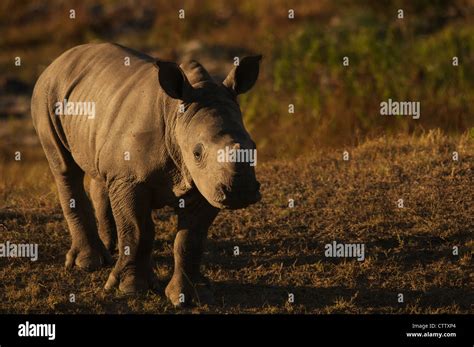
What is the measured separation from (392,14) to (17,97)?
993 cm

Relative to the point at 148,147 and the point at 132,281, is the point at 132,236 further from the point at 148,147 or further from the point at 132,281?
the point at 148,147

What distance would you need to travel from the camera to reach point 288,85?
1920 centimetres

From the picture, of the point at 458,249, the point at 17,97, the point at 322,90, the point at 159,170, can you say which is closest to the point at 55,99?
the point at 159,170

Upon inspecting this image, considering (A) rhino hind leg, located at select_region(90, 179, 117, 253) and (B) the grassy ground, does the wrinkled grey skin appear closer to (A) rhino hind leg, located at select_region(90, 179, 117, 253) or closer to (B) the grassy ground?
(A) rhino hind leg, located at select_region(90, 179, 117, 253)

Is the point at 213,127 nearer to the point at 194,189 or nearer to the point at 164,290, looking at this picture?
the point at 194,189

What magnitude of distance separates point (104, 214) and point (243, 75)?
7.64ft

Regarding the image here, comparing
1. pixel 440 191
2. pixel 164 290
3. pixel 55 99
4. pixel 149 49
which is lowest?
pixel 164 290

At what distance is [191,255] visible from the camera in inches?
364
